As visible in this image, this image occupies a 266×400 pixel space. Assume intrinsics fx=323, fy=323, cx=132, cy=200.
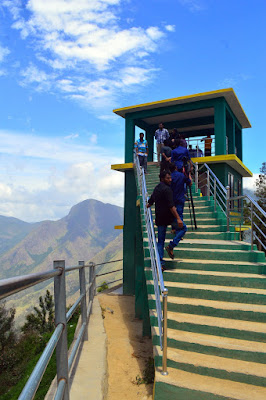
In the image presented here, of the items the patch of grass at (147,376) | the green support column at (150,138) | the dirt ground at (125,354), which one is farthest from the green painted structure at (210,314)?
the green support column at (150,138)

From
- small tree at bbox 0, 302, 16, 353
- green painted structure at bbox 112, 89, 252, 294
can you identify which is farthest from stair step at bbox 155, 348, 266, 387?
small tree at bbox 0, 302, 16, 353

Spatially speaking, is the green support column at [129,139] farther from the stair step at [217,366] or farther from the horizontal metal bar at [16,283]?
the horizontal metal bar at [16,283]

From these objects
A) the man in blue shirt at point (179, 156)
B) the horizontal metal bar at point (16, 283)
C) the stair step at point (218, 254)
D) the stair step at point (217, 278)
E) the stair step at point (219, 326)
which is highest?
the man in blue shirt at point (179, 156)

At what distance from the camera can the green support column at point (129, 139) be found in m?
15.7

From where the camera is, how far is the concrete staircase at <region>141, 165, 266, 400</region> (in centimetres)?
385

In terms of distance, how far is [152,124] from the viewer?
61.0 ft

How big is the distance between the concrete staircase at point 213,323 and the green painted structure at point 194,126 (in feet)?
18.9

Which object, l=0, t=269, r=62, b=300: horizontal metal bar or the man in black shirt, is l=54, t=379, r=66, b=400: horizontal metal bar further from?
the man in black shirt

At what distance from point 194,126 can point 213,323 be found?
14.8 metres

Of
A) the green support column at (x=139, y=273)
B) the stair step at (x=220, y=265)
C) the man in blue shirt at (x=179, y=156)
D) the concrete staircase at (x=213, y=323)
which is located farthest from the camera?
the green support column at (x=139, y=273)

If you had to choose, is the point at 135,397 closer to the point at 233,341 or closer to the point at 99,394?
the point at 99,394

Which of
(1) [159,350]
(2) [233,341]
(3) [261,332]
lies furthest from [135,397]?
(3) [261,332]

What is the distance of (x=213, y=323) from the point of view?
4.74 metres

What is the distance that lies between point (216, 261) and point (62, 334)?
4377 mm
